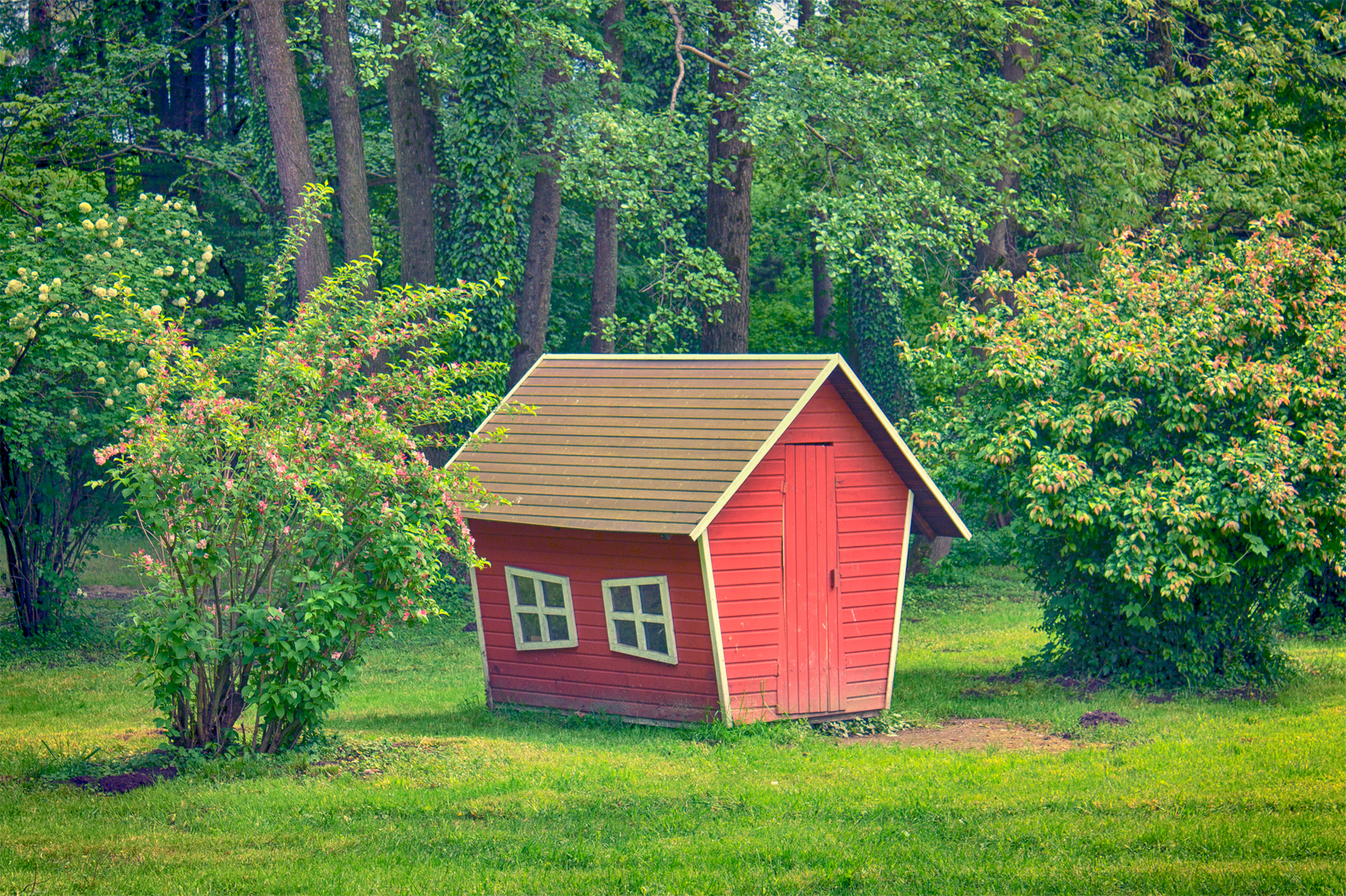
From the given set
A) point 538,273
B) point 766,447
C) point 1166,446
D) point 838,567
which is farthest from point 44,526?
point 1166,446

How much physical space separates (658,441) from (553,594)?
7.14 feet

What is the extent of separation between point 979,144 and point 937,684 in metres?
12.3

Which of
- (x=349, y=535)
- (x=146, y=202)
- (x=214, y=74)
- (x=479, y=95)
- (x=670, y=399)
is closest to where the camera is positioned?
(x=349, y=535)

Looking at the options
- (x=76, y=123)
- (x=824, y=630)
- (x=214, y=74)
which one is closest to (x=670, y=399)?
(x=824, y=630)

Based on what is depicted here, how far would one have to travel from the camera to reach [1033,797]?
33.8 feet

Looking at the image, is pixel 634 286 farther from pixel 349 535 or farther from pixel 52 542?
pixel 349 535

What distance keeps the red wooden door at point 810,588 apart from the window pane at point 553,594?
2.63 m

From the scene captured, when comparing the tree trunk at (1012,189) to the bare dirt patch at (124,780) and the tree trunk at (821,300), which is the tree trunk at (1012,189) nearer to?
the tree trunk at (821,300)

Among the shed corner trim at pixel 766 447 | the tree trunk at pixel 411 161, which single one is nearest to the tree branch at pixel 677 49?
the tree trunk at pixel 411 161

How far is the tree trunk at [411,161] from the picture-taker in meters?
24.5

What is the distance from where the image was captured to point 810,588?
1402cm

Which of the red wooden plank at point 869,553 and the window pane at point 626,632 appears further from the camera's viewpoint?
the red wooden plank at point 869,553

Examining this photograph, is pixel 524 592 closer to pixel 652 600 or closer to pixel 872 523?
pixel 652 600

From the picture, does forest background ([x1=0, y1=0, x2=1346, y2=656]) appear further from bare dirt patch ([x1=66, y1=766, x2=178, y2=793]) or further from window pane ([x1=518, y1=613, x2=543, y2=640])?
bare dirt patch ([x1=66, y1=766, x2=178, y2=793])
